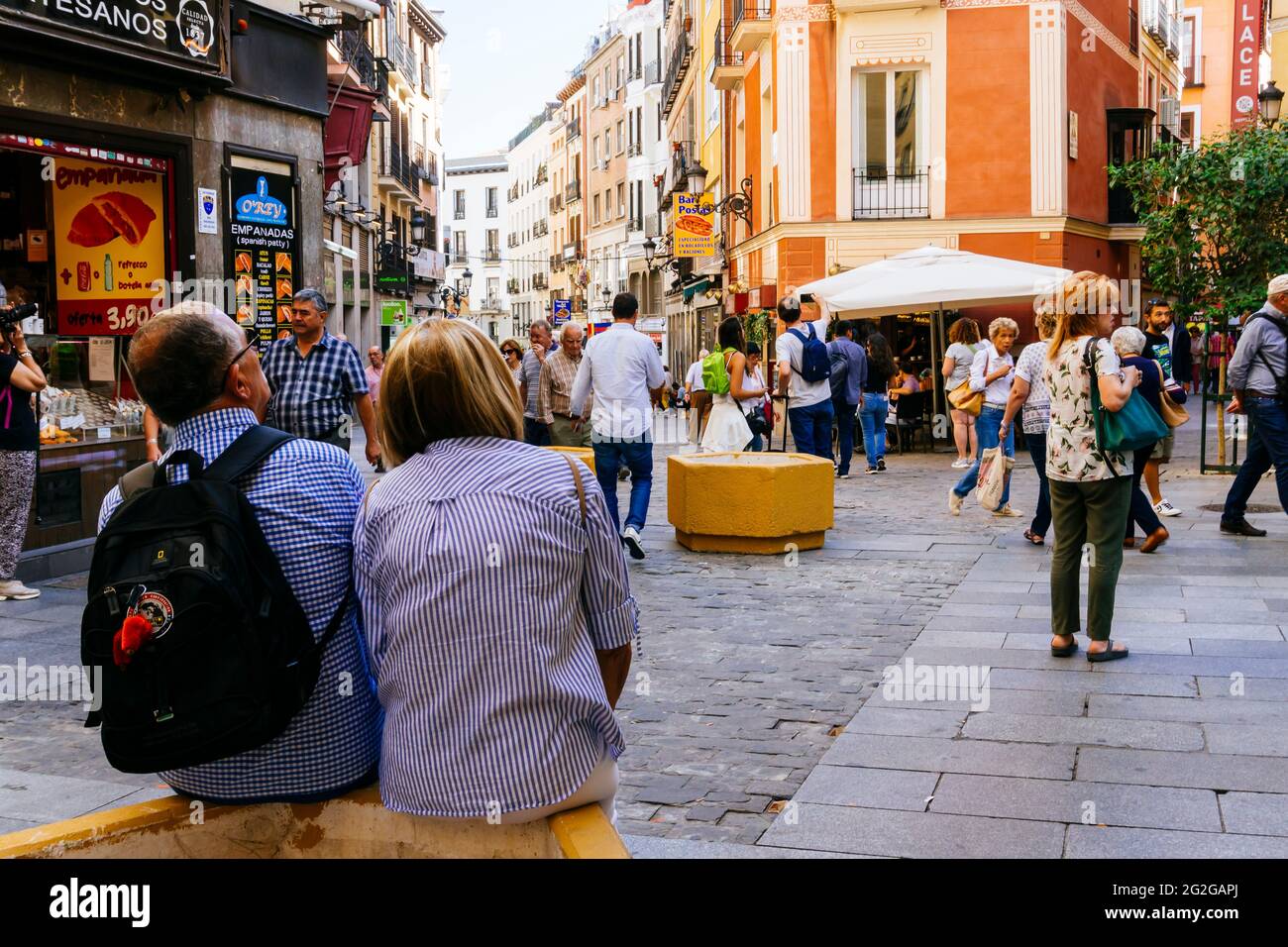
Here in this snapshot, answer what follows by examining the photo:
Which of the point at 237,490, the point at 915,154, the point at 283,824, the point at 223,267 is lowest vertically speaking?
the point at 283,824

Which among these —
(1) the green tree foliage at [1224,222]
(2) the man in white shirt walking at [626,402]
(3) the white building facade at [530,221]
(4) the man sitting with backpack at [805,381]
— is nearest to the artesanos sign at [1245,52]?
(1) the green tree foliage at [1224,222]

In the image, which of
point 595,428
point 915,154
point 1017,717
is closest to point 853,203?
point 915,154

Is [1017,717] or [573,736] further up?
[573,736]

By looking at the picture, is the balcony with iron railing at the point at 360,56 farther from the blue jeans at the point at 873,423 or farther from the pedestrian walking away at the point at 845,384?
the pedestrian walking away at the point at 845,384

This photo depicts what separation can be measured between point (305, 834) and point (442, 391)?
95cm

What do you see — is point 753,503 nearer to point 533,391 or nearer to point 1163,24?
point 533,391

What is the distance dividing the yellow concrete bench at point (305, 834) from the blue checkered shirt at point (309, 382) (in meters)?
5.16

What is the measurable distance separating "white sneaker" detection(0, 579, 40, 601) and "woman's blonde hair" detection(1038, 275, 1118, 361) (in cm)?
628

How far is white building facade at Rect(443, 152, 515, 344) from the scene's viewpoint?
356ft

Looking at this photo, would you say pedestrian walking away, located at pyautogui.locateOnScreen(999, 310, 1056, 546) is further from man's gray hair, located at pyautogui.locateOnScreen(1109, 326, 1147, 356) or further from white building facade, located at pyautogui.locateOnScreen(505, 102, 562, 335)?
white building facade, located at pyautogui.locateOnScreen(505, 102, 562, 335)

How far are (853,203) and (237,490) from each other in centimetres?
2305

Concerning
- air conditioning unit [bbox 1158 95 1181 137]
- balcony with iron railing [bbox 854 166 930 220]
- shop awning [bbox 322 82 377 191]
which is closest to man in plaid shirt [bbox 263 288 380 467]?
shop awning [bbox 322 82 377 191]
